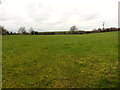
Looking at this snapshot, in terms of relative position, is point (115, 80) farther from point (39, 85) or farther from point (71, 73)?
point (39, 85)

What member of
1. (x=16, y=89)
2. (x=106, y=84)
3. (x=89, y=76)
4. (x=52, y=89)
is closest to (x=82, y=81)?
(x=89, y=76)

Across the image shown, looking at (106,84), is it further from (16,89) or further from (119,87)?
(16,89)

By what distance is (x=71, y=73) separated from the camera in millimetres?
6453

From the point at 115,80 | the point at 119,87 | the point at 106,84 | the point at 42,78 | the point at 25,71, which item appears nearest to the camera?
the point at 119,87

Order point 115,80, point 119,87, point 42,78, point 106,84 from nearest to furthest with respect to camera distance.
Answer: point 119,87 → point 106,84 → point 115,80 → point 42,78

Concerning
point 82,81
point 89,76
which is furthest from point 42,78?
point 89,76

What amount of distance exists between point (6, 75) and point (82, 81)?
448 cm

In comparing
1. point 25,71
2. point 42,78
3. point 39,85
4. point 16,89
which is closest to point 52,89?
point 39,85

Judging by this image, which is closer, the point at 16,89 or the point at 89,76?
the point at 16,89

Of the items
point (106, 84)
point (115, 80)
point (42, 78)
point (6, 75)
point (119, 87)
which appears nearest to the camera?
point (119, 87)

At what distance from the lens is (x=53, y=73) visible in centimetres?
661

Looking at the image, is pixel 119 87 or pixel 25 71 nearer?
pixel 119 87

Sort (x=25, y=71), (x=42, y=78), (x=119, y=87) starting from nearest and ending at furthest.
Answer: (x=119, y=87) → (x=42, y=78) → (x=25, y=71)

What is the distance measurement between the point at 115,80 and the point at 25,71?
530 centimetres
